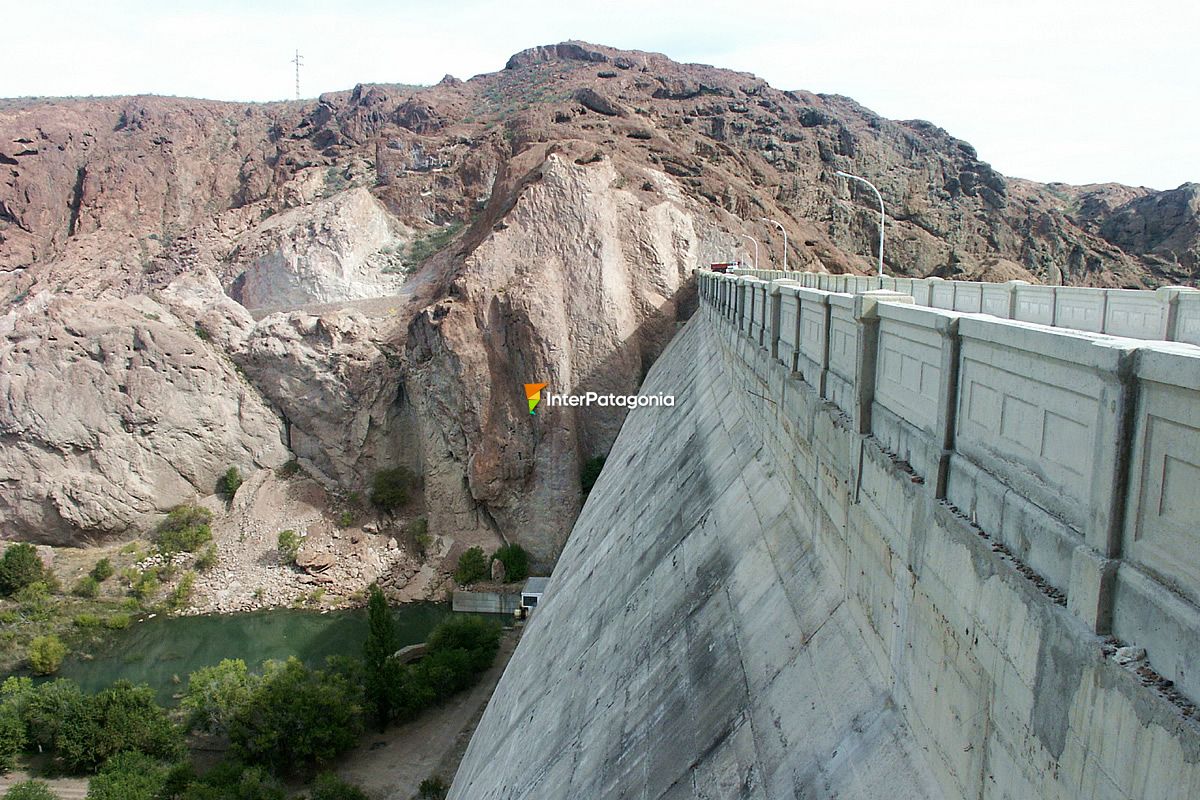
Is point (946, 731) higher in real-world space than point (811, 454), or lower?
lower

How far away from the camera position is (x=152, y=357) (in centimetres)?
3675

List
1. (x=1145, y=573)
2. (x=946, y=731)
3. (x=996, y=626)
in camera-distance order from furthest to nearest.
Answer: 1. (x=946, y=731)
2. (x=996, y=626)
3. (x=1145, y=573)

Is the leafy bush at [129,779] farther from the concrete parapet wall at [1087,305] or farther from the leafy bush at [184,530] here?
the concrete parapet wall at [1087,305]

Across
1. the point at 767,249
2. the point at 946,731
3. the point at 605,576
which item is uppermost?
the point at 767,249

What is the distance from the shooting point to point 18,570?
3152 cm

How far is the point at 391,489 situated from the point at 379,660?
14.2 meters

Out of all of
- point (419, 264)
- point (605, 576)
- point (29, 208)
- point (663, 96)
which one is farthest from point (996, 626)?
point (29, 208)

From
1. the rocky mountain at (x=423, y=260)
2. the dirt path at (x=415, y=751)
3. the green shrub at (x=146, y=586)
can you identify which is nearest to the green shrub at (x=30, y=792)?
the dirt path at (x=415, y=751)

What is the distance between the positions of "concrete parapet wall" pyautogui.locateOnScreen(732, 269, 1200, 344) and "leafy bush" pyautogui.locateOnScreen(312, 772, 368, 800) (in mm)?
18243

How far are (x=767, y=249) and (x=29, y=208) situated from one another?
60.7m

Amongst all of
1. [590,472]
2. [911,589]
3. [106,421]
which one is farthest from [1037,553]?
[106,421]

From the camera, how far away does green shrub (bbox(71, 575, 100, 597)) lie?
32031mm

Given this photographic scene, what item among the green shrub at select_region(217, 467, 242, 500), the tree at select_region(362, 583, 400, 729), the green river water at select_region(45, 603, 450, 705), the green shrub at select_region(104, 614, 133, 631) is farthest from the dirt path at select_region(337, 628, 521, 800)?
the green shrub at select_region(217, 467, 242, 500)

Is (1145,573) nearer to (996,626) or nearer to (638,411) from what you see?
(996,626)
